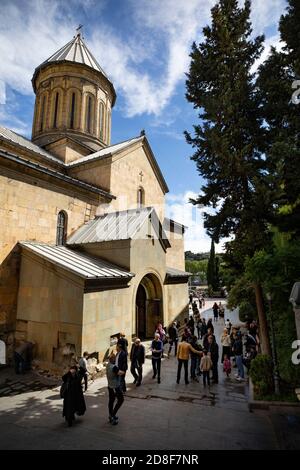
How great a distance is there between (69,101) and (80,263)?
14132 millimetres

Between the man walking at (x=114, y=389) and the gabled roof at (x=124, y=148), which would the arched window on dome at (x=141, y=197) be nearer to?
the gabled roof at (x=124, y=148)

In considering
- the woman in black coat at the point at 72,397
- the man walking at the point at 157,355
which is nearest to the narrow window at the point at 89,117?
the man walking at the point at 157,355

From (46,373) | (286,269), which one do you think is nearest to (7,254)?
(46,373)

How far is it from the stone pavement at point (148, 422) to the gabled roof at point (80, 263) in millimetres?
3167

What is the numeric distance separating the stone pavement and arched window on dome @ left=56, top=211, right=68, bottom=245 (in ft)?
19.9

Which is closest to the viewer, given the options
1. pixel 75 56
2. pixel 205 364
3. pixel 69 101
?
pixel 205 364

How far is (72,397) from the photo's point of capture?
16.6 feet

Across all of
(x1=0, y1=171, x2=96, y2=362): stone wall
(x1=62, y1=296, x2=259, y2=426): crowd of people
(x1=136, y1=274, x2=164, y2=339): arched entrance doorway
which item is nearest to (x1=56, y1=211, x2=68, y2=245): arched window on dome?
(x1=0, y1=171, x2=96, y2=362): stone wall

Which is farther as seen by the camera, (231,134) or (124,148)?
(124,148)

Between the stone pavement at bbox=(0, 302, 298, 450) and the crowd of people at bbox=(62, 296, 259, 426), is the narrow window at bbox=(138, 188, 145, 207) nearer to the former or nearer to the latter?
the crowd of people at bbox=(62, 296, 259, 426)

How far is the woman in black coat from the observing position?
16.4 ft

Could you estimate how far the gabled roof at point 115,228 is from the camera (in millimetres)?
10883

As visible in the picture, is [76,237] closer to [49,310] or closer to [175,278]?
[49,310]

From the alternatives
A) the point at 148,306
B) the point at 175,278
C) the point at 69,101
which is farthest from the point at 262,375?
the point at 69,101
